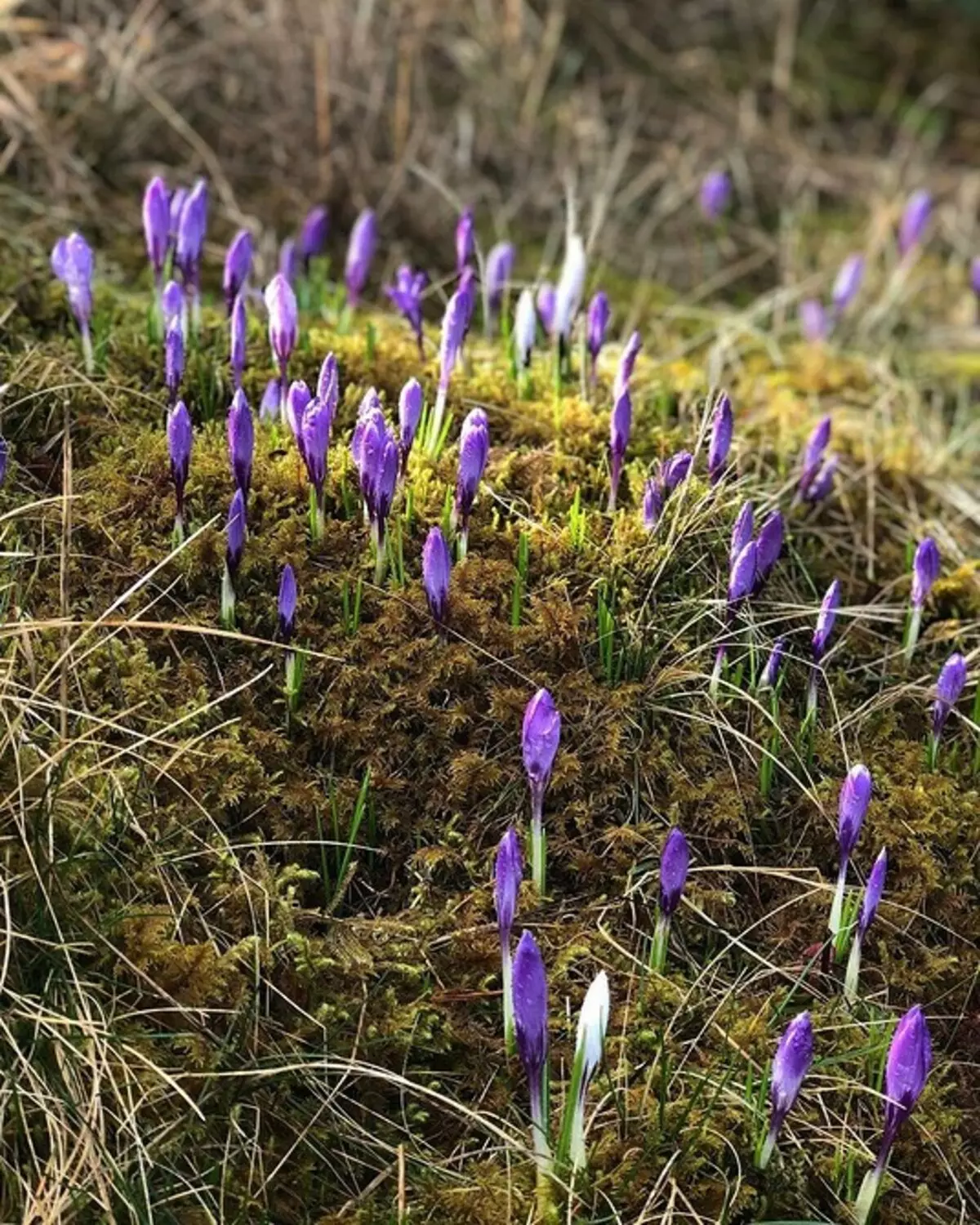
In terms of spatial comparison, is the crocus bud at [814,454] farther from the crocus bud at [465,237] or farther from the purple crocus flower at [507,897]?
the purple crocus flower at [507,897]

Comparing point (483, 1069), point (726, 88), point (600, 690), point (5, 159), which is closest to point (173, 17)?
point (5, 159)

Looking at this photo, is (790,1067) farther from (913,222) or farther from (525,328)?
(913,222)

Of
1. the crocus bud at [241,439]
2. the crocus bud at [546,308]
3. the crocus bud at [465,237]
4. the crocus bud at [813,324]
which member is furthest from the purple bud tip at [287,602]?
the crocus bud at [813,324]

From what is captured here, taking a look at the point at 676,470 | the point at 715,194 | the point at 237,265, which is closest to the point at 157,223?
the point at 237,265

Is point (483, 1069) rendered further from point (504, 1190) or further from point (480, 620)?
point (480, 620)

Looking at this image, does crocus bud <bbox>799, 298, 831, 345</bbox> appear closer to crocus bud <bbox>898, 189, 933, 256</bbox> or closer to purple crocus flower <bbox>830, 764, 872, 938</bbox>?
crocus bud <bbox>898, 189, 933, 256</bbox>

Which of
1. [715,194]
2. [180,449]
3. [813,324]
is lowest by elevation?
[813,324]

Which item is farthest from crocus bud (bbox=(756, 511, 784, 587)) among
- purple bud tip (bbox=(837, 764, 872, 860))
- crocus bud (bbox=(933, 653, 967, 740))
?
purple bud tip (bbox=(837, 764, 872, 860))
